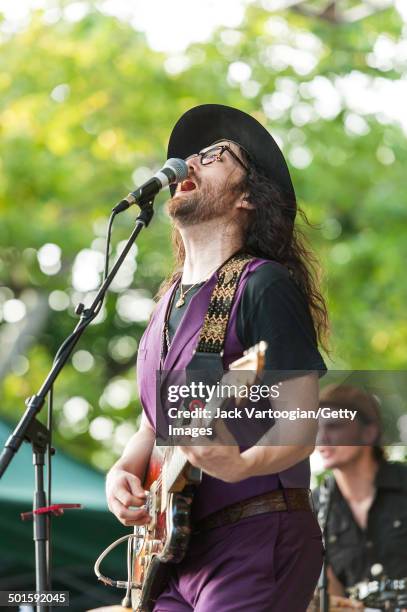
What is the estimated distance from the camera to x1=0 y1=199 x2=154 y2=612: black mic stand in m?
2.88

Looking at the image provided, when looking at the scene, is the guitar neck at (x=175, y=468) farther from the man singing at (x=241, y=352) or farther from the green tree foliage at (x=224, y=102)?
the green tree foliage at (x=224, y=102)

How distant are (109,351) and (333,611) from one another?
10.3m

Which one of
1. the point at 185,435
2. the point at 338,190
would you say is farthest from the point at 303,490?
the point at 338,190

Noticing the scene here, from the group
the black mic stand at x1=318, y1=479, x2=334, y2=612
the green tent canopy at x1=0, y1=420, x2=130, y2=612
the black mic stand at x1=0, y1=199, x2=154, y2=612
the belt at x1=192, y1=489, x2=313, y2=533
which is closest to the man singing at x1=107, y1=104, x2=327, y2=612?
the belt at x1=192, y1=489, x2=313, y2=533

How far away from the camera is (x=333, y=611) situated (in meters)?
5.09

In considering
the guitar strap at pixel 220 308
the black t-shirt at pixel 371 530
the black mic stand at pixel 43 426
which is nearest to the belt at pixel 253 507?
the guitar strap at pixel 220 308

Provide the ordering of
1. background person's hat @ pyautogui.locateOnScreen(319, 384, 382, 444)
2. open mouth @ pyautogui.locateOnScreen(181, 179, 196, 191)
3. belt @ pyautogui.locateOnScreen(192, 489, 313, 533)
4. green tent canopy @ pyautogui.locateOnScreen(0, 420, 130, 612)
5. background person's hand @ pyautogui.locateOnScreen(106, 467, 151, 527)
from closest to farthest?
belt @ pyautogui.locateOnScreen(192, 489, 313, 533)
background person's hand @ pyautogui.locateOnScreen(106, 467, 151, 527)
open mouth @ pyautogui.locateOnScreen(181, 179, 196, 191)
background person's hat @ pyautogui.locateOnScreen(319, 384, 382, 444)
green tent canopy @ pyautogui.locateOnScreen(0, 420, 130, 612)

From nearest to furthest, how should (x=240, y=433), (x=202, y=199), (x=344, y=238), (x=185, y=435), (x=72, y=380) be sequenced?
(x=185, y=435)
(x=240, y=433)
(x=202, y=199)
(x=344, y=238)
(x=72, y=380)

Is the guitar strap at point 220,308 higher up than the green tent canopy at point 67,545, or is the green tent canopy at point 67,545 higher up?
the guitar strap at point 220,308

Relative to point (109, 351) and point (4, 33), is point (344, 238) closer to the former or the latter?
point (4, 33)

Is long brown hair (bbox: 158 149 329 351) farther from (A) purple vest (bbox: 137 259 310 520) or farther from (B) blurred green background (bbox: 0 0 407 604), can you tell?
(B) blurred green background (bbox: 0 0 407 604)

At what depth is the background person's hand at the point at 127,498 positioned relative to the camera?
3.01 m

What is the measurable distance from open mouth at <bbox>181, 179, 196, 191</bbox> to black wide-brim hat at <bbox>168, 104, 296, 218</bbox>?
94 millimetres

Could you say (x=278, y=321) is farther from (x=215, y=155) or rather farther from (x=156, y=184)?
(x=215, y=155)
